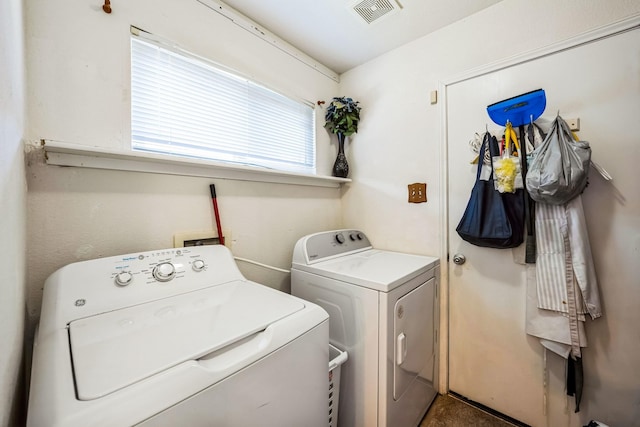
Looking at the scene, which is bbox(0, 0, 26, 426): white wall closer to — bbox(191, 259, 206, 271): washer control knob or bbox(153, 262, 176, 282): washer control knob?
bbox(153, 262, 176, 282): washer control knob

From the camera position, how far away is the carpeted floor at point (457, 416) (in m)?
1.37

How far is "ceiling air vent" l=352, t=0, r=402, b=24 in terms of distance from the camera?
1367 millimetres

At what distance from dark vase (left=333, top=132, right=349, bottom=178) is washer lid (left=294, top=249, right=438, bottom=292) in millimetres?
688

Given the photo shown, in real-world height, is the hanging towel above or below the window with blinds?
below

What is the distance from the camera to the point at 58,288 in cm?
77

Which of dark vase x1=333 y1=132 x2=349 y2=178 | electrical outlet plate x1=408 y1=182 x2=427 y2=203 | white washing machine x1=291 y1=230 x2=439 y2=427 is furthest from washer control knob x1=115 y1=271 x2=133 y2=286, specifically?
electrical outlet plate x1=408 y1=182 x2=427 y2=203

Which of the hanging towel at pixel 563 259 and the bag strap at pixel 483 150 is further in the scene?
the bag strap at pixel 483 150

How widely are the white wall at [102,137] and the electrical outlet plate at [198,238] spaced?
0.10 feet

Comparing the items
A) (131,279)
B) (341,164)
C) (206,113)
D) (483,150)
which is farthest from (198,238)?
(483,150)

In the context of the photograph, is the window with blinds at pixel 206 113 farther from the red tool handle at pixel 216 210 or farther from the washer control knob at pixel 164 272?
the washer control knob at pixel 164 272

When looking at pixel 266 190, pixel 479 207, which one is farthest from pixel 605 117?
pixel 266 190

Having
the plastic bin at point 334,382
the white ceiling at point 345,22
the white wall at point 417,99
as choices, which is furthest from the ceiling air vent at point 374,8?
the plastic bin at point 334,382

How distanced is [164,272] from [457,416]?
1802mm

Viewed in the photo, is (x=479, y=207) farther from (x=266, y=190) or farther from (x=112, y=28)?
(x=112, y=28)
